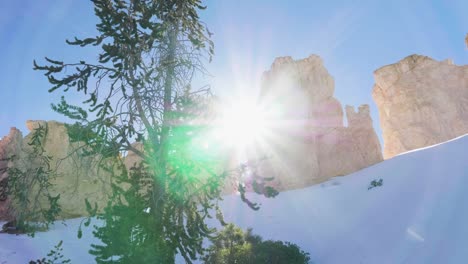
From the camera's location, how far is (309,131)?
31.9 m

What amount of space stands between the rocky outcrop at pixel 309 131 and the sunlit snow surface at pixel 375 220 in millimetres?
5240

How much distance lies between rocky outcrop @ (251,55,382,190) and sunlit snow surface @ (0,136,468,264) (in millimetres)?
5240

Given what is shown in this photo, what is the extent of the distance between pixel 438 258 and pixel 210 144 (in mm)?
7576

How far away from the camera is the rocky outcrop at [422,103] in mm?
46562

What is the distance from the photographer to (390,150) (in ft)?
169

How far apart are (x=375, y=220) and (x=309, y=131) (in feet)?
59.6

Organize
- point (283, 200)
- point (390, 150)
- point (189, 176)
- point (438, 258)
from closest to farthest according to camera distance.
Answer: point (189, 176)
point (438, 258)
point (283, 200)
point (390, 150)

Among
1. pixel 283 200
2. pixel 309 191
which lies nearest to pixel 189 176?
pixel 283 200

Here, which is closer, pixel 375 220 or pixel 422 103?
pixel 375 220

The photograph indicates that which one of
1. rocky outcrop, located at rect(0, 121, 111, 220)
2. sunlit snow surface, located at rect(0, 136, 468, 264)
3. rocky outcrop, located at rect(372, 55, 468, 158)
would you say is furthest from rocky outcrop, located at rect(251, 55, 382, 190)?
rocky outcrop, located at rect(372, 55, 468, 158)

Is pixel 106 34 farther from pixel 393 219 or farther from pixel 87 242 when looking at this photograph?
pixel 87 242

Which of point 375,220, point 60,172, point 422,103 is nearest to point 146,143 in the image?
point 375,220

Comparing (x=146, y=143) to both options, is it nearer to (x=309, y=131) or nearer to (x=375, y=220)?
(x=375, y=220)

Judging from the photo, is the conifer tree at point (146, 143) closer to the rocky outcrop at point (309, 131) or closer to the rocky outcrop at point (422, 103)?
the rocky outcrop at point (309, 131)
